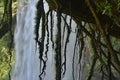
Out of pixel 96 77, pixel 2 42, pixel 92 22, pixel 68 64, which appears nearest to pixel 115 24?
pixel 92 22

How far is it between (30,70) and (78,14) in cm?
733

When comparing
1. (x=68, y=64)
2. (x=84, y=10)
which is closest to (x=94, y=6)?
(x=84, y=10)

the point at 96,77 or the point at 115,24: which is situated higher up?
the point at 115,24

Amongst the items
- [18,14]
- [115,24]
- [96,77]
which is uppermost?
[18,14]

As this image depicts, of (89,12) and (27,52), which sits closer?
(89,12)

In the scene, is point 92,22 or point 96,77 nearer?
point 92,22

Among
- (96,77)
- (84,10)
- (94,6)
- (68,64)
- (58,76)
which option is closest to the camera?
→ (58,76)

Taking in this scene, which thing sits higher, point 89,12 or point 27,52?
point 89,12

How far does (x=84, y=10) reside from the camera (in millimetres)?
2363

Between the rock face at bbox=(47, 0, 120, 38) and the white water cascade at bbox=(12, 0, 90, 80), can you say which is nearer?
the rock face at bbox=(47, 0, 120, 38)

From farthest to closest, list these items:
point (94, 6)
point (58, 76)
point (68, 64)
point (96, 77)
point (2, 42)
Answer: point (2, 42), point (68, 64), point (96, 77), point (94, 6), point (58, 76)

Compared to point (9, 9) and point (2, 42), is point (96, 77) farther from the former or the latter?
point (9, 9)

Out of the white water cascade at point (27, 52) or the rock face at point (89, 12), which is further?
the white water cascade at point (27, 52)

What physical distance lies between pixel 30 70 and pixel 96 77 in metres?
2.10
